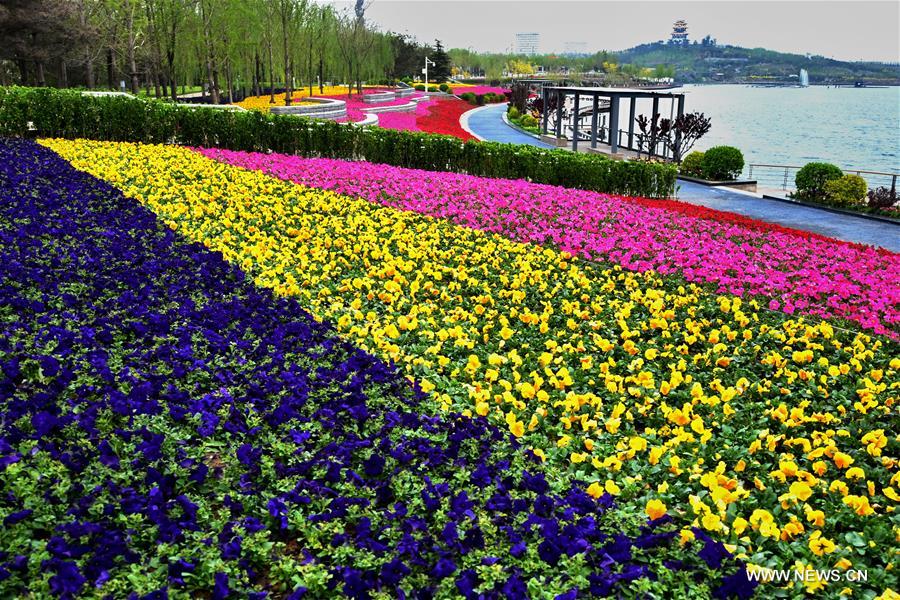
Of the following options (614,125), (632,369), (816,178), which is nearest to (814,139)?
(614,125)

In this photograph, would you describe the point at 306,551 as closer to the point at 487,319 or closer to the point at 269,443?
the point at 269,443

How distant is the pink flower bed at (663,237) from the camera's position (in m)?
6.80

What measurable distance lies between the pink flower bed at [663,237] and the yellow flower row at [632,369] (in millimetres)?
517

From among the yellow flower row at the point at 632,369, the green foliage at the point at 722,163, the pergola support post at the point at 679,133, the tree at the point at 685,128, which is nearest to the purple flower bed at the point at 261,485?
the yellow flower row at the point at 632,369

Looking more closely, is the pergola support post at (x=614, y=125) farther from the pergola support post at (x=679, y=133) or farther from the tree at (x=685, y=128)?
the pergola support post at (x=679, y=133)

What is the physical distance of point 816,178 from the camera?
16031 mm

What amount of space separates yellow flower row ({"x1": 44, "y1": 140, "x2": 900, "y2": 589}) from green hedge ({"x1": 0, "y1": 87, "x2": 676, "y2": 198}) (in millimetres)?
7039

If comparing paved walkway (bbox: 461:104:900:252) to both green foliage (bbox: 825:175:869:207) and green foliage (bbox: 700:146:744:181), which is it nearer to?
green foliage (bbox: 825:175:869:207)

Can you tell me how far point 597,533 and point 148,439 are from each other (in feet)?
7.13

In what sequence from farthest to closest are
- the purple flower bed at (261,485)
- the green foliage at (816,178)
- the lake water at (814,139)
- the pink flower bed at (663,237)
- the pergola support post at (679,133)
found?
the lake water at (814,139) → the pergola support post at (679,133) → the green foliage at (816,178) → the pink flower bed at (663,237) → the purple flower bed at (261,485)

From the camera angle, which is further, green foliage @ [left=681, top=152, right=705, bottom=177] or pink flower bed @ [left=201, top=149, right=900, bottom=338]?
green foliage @ [left=681, top=152, right=705, bottom=177]

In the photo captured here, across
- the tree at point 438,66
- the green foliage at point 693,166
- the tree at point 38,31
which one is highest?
the tree at point 438,66

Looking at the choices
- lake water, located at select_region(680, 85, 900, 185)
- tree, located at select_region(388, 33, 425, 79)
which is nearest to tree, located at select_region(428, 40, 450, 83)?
tree, located at select_region(388, 33, 425, 79)

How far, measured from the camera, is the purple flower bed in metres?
2.66
